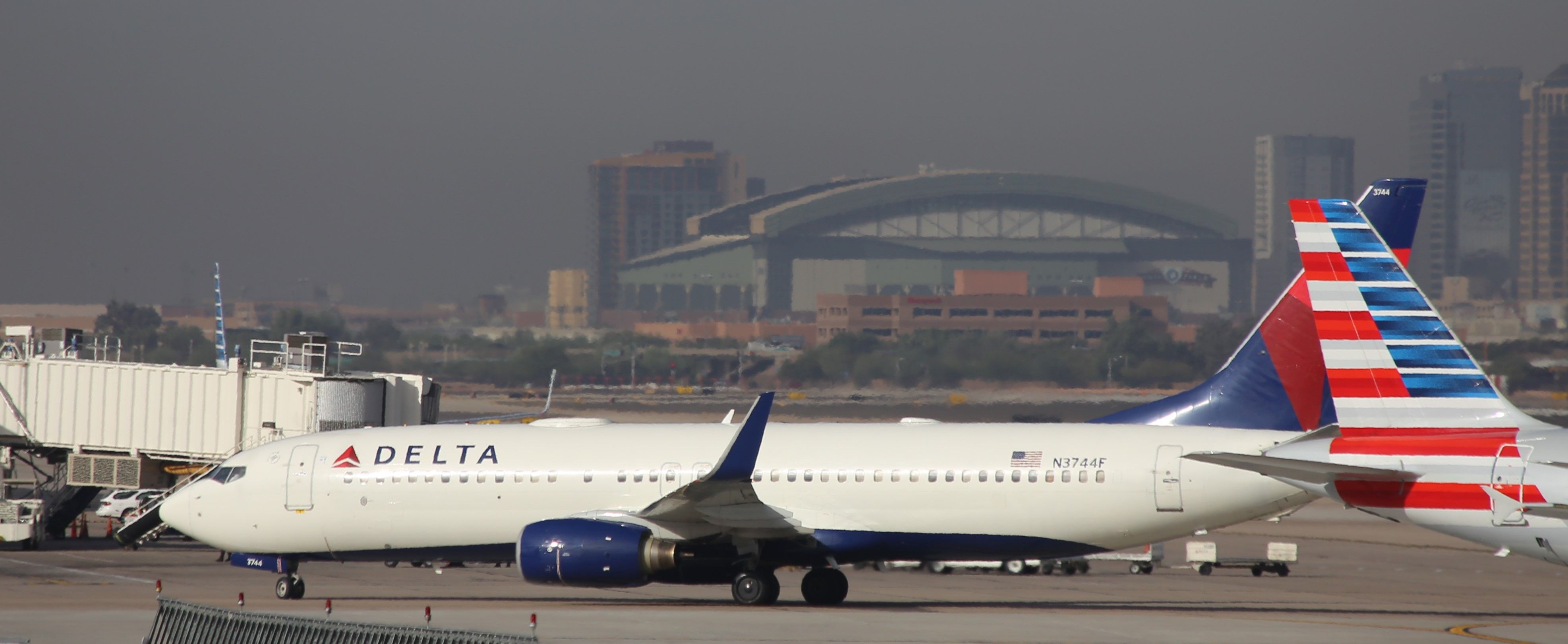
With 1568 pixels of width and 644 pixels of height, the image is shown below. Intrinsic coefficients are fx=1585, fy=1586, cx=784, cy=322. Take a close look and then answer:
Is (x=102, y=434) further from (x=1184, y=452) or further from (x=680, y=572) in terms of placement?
(x=1184, y=452)

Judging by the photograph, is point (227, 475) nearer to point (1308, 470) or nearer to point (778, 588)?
point (778, 588)

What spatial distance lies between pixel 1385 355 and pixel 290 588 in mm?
17815

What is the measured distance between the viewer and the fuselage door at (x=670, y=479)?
25.0 meters

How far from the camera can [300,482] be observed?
2647 centimetres

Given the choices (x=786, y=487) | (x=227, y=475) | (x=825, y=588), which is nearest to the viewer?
(x=786, y=487)

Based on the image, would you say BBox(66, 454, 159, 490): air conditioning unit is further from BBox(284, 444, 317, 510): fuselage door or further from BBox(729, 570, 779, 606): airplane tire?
BBox(729, 570, 779, 606): airplane tire

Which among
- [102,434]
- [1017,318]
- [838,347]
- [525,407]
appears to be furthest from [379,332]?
[102,434]

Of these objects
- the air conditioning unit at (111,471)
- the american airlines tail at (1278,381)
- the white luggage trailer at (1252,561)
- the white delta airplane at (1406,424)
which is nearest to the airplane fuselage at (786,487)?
the american airlines tail at (1278,381)

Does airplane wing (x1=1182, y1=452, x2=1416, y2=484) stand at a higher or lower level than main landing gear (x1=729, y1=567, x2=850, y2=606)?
higher

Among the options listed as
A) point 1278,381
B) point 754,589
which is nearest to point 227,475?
point 754,589

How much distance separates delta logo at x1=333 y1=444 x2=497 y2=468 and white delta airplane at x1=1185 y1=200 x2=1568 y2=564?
12.6 metres

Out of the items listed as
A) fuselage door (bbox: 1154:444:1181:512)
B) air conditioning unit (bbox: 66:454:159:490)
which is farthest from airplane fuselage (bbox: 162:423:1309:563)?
air conditioning unit (bbox: 66:454:159:490)

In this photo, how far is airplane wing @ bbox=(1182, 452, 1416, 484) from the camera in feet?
58.1

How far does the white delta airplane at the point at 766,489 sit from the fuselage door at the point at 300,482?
0.10ft
